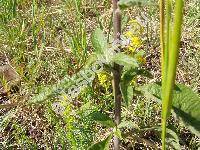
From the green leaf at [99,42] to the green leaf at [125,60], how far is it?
0.29 ft

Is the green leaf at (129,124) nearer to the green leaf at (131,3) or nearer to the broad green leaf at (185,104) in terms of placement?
the broad green leaf at (185,104)

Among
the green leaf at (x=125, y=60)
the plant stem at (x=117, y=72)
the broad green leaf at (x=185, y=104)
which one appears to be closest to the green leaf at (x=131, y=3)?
the plant stem at (x=117, y=72)

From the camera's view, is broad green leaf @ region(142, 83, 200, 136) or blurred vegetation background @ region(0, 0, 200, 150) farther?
blurred vegetation background @ region(0, 0, 200, 150)

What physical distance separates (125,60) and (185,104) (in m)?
0.30

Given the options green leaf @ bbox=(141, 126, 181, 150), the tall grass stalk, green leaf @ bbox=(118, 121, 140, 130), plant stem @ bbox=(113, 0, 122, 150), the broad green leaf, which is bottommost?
green leaf @ bbox=(141, 126, 181, 150)

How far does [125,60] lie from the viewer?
43.9 inches

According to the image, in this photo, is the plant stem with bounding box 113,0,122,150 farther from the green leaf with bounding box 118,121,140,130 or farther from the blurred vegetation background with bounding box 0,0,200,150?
the blurred vegetation background with bounding box 0,0,200,150

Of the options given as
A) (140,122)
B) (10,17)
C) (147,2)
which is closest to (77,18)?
(10,17)

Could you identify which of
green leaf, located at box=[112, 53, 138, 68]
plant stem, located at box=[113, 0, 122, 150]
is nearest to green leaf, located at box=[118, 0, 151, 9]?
plant stem, located at box=[113, 0, 122, 150]

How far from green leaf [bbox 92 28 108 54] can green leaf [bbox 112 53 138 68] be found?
88 millimetres

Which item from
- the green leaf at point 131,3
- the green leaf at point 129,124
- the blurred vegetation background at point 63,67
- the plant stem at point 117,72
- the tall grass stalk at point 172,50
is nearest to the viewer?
the tall grass stalk at point 172,50

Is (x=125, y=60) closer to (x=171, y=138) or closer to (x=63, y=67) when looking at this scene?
(x=171, y=138)

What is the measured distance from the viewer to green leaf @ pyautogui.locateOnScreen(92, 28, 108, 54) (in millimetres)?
1238

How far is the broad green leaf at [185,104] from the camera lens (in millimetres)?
1278
